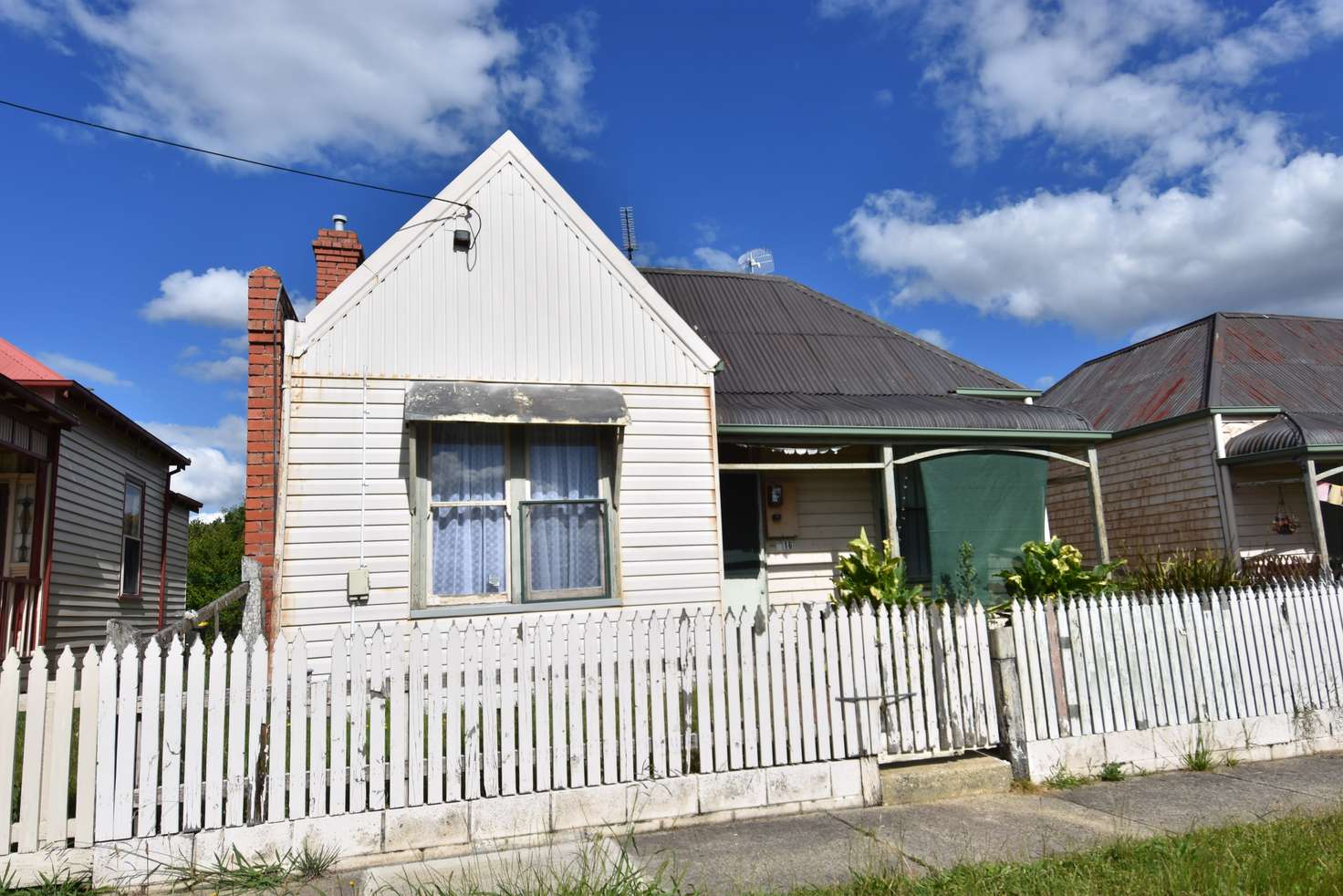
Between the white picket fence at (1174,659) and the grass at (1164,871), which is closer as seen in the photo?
the grass at (1164,871)

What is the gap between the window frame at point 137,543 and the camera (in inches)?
606

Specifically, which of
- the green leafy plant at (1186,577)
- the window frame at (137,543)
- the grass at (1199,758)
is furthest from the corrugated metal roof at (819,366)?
the window frame at (137,543)

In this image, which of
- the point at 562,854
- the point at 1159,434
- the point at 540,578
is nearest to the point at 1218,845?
the point at 562,854

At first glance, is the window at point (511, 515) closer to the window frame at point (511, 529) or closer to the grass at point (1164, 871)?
the window frame at point (511, 529)

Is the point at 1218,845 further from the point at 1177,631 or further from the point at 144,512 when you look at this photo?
the point at 144,512

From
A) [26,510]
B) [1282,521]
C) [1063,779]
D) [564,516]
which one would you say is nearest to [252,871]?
[564,516]

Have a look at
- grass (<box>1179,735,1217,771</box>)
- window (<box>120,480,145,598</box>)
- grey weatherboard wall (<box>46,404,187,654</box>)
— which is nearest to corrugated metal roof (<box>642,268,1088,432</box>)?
grass (<box>1179,735,1217,771</box>)

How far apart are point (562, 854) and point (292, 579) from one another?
168 inches

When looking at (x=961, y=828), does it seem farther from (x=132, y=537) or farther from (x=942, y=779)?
(x=132, y=537)

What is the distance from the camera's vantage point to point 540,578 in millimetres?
8828

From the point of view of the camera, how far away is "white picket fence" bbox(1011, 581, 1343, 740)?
266 inches

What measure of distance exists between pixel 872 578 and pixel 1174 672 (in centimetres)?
365

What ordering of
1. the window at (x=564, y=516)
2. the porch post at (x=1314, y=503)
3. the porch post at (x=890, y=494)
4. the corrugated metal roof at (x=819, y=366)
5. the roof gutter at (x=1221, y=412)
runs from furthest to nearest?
the roof gutter at (x=1221, y=412) → the porch post at (x=1314, y=503) → the corrugated metal roof at (x=819, y=366) → the porch post at (x=890, y=494) → the window at (x=564, y=516)

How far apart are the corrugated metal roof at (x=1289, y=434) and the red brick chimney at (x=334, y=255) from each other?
13.6 metres
